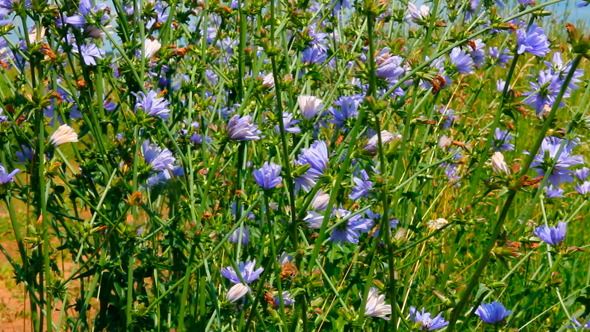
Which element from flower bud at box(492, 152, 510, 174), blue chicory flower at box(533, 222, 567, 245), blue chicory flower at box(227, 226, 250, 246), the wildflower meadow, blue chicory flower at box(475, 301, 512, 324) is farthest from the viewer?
blue chicory flower at box(227, 226, 250, 246)

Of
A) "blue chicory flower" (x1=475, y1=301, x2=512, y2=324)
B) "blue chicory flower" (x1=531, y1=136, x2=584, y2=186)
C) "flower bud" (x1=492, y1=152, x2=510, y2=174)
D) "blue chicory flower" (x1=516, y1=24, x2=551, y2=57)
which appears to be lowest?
"blue chicory flower" (x1=475, y1=301, x2=512, y2=324)

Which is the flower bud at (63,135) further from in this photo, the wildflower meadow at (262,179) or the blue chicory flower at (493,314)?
the blue chicory flower at (493,314)

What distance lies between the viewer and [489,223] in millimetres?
3387

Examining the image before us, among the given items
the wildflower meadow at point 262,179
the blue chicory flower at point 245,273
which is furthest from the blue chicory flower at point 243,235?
the blue chicory flower at point 245,273

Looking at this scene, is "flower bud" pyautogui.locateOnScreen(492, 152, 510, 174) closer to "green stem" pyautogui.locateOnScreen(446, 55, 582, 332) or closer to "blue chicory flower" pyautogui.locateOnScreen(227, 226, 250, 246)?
"green stem" pyautogui.locateOnScreen(446, 55, 582, 332)

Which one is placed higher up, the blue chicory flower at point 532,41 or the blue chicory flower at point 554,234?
the blue chicory flower at point 532,41

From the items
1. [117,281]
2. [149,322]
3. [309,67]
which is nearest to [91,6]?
[309,67]

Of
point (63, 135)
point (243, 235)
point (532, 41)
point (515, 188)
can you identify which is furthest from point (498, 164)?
point (63, 135)

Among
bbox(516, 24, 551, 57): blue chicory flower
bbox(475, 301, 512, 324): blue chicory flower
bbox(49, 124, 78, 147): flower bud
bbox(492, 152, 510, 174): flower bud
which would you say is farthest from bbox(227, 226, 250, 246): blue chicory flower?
bbox(516, 24, 551, 57): blue chicory flower

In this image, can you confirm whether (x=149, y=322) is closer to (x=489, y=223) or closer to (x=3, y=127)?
(x=3, y=127)

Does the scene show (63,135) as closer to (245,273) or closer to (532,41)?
(245,273)

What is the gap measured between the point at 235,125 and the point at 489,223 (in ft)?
7.64

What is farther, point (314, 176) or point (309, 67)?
point (309, 67)

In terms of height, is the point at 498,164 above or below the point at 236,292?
above
